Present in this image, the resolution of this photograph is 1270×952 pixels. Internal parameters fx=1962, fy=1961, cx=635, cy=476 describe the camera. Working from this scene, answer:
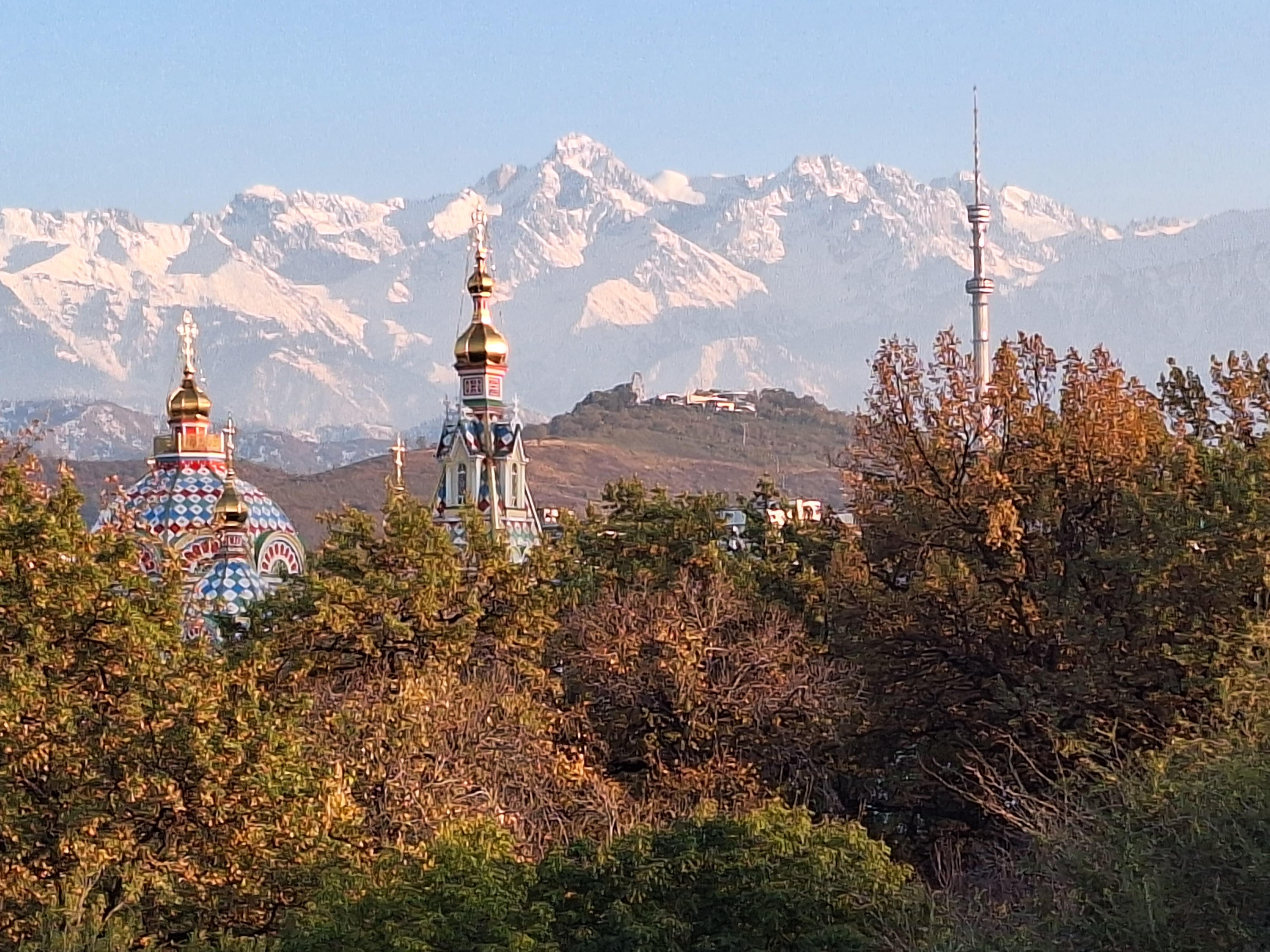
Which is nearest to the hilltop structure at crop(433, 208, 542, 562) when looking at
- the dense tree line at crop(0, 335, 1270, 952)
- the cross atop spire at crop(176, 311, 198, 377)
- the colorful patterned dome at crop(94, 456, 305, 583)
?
the colorful patterned dome at crop(94, 456, 305, 583)

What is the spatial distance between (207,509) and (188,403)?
3441mm

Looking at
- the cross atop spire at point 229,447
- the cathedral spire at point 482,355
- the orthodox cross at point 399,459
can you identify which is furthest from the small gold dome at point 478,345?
the cross atop spire at point 229,447

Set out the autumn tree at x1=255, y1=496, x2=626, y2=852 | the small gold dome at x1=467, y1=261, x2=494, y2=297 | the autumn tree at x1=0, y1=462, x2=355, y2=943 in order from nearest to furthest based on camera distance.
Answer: the autumn tree at x1=0, y1=462, x2=355, y2=943 < the autumn tree at x1=255, y1=496, x2=626, y2=852 < the small gold dome at x1=467, y1=261, x2=494, y2=297

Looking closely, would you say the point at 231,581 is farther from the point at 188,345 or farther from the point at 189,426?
the point at 188,345

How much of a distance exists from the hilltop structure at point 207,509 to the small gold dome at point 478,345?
612 cm

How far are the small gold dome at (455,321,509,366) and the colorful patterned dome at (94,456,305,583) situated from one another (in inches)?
238

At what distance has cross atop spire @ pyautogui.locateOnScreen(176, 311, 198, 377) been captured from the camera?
50.1 meters

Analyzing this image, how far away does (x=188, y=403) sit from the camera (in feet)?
159

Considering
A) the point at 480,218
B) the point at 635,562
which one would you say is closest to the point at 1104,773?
the point at 635,562

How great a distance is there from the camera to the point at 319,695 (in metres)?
22.9

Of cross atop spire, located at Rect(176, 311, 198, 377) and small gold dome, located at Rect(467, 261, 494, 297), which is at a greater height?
small gold dome, located at Rect(467, 261, 494, 297)

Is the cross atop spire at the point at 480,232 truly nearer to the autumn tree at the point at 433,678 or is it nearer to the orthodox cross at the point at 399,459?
the orthodox cross at the point at 399,459

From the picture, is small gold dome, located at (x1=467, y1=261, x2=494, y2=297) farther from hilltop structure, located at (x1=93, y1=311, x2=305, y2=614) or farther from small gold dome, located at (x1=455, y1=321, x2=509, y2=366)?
hilltop structure, located at (x1=93, y1=311, x2=305, y2=614)

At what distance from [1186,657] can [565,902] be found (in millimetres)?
8183
